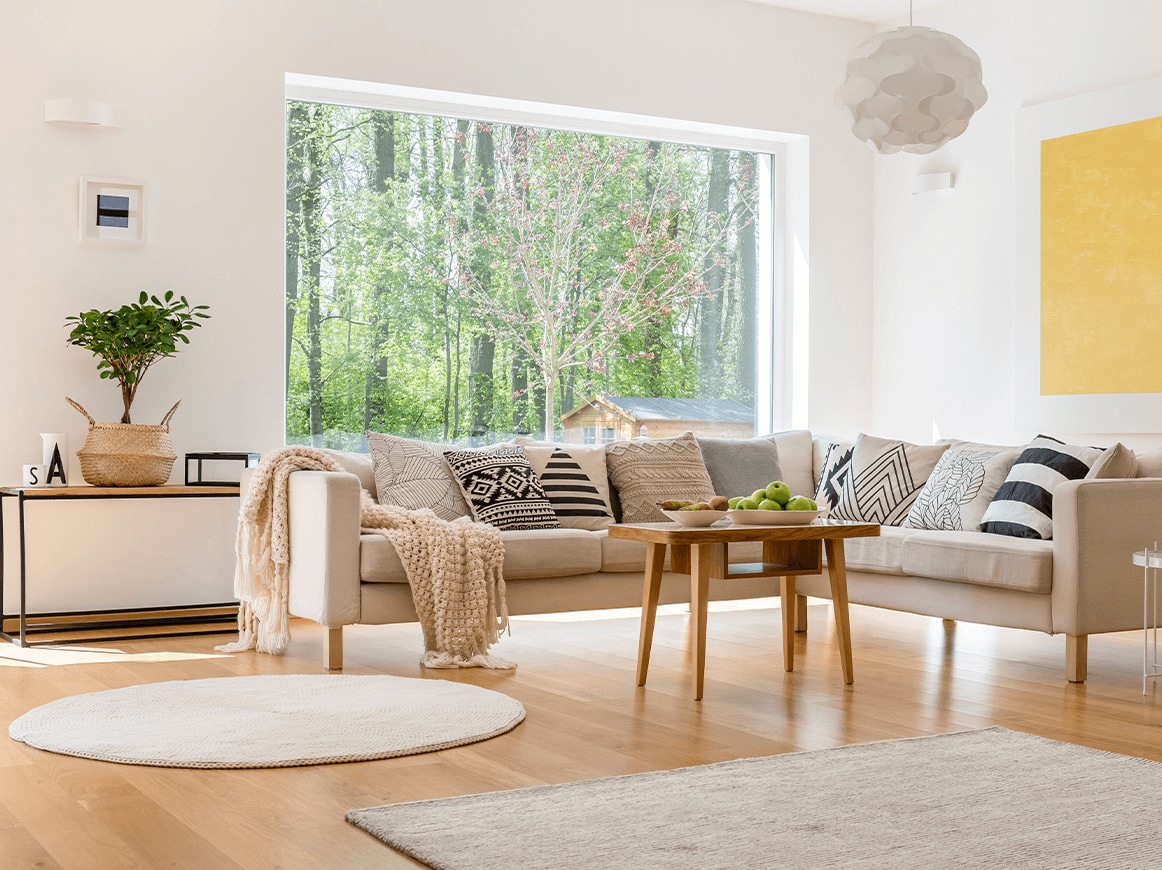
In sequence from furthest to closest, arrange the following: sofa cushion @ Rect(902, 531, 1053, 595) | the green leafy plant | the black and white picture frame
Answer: the black and white picture frame < the green leafy plant < sofa cushion @ Rect(902, 531, 1053, 595)

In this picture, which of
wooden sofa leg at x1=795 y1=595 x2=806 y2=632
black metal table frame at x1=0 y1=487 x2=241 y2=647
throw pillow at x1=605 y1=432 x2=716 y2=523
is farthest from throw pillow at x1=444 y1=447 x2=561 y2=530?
wooden sofa leg at x1=795 y1=595 x2=806 y2=632

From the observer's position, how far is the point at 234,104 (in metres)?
5.49

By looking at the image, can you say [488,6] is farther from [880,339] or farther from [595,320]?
[880,339]

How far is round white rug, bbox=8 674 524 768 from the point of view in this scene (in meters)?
A: 2.97

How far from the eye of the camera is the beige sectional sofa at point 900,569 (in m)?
4.07

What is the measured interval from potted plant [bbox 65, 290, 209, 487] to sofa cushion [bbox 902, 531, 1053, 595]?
2.79 m

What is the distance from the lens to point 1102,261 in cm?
571

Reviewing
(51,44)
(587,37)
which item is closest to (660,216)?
(587,37)

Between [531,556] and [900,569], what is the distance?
4.24 ft

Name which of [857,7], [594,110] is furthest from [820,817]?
[857,7]

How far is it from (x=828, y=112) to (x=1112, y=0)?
5.28ft

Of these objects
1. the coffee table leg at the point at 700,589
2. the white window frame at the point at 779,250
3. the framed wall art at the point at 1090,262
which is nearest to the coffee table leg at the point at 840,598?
the coffee table leg at the point at 700,589

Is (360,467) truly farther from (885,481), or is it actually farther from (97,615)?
(885,481)

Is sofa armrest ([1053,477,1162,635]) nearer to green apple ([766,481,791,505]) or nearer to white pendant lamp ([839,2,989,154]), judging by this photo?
green apple ([766,481,791,505])
